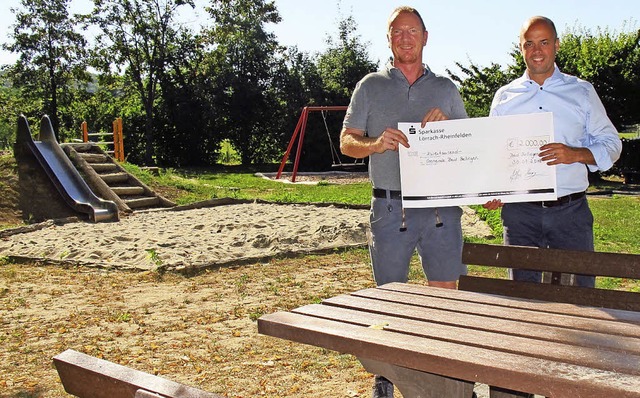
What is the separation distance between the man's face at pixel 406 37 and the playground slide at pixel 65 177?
10281 millimetres

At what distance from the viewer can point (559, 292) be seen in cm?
328

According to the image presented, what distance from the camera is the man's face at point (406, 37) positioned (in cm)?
360

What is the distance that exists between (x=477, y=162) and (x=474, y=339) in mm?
1449

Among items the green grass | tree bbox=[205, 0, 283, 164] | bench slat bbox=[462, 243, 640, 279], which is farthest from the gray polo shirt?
tree bbox=[205, 0, 283, 164]

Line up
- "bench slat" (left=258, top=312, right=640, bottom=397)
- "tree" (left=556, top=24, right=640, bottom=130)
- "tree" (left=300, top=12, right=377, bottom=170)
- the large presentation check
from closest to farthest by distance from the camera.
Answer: "bench slat" (left=258, top=312, right=640, bottom=397), the large presentation check, "tree" (left=556, top=24, right=640, bottom=130), "tree" (left=300, top=12, right=377, bottom=170)

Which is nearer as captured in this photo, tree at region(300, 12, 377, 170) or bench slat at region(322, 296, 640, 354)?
bench slat at region(322, 296, 640, 354)

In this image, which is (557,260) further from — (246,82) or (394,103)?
(246,82)

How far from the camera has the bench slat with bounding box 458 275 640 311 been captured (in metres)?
3.07

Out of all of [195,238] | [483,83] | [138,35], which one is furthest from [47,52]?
[195,238]

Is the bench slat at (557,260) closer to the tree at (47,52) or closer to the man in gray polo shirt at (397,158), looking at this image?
the man in gray polo shirt at (397,158)

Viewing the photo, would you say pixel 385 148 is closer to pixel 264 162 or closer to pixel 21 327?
pixel 21 327

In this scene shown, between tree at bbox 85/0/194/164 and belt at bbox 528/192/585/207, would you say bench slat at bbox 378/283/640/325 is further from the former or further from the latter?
tree at bbox 85/0/194/164

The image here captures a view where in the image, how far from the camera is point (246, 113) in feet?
104

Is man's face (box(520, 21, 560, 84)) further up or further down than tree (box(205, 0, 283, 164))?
Result: further down
